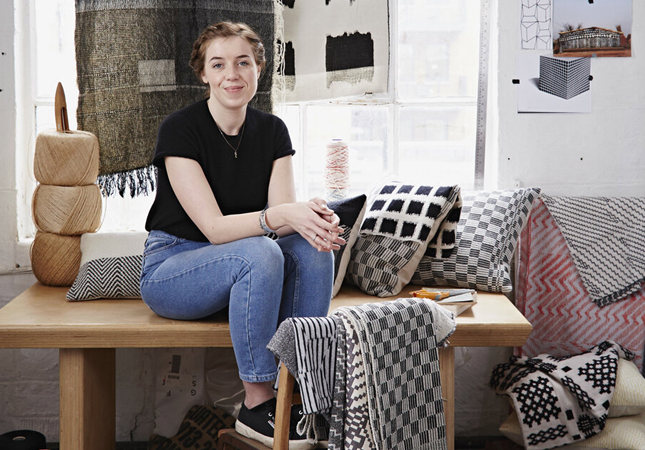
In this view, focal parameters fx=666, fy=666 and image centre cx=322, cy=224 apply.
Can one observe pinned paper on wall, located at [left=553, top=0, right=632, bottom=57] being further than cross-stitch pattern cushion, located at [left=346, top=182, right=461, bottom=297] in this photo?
Yes

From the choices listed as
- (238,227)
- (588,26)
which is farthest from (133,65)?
(588,26)

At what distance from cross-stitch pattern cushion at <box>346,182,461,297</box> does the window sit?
479mm

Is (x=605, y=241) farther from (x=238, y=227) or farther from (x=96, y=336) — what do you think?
(x=96, y=336)

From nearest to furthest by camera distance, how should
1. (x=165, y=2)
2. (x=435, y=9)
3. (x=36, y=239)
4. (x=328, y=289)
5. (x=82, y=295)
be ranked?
(x=328, y=289) → (x=82, y=295) → (x=36, y=239) → (x=165, y=2) → (x=435, y=9)

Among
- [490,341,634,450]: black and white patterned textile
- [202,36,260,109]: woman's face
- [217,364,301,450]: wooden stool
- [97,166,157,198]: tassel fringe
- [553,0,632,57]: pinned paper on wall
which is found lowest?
[490,341,634,450]: black and white patterned textile

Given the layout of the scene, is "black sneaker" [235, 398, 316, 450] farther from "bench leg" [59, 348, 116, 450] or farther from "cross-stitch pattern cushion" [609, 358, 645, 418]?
"cross-stitch pattern cushion" [609, 358, 645, 418]

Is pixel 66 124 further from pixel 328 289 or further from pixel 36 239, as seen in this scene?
pixel 328 289

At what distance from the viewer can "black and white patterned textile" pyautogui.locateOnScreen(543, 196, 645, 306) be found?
2.54 metres

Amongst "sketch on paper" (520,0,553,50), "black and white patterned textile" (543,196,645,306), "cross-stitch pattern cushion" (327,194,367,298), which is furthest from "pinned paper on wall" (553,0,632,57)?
"cross-stitch pattern cushion" (327,194,367,298)

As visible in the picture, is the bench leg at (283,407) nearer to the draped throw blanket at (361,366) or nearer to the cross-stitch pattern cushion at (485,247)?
the draped throw blanket at (361,366)

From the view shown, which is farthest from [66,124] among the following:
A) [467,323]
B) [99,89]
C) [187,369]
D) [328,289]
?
[467,323]

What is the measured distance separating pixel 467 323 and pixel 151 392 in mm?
1439

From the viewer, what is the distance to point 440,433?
1.66m

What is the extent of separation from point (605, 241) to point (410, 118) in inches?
37.6
